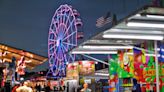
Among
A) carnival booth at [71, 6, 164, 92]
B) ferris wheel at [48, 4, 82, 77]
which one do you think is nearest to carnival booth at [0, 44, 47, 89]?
ferris wheel at [48, 4, 82, 77]

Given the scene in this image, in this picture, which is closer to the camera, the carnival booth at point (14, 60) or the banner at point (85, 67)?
the banner at point (85, 67)

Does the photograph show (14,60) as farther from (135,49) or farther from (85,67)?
(135,49)

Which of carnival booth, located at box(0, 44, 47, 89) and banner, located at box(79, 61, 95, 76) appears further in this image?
carnival booth, located at box(0, 44, 47, 89)

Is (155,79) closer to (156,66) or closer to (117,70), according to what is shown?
(156,66)

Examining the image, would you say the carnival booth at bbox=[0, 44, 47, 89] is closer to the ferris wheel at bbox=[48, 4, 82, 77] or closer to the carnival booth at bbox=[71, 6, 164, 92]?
the ferris wheel at bbox=[48, 4, 82, 77]

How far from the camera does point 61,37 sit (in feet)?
87.4

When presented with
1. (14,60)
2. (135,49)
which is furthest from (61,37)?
(135,49)

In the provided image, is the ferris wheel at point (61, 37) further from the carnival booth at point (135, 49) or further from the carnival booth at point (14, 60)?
the carnival booth at point (135, 49)

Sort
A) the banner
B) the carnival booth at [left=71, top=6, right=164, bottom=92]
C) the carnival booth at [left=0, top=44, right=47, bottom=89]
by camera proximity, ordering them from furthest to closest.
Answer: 1. the carnival booth at [left=0, top=44, right=47, bottom=89]
2. the banner
3. the carnival booth at [left=71, top=6, right=164, bottom=92]

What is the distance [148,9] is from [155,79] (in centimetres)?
359

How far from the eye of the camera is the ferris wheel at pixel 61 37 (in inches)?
978

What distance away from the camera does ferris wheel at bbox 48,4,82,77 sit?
81.5 feet

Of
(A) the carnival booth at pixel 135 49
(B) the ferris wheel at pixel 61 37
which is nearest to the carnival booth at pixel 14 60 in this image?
(B) the ferris wheel at pixel 61 37

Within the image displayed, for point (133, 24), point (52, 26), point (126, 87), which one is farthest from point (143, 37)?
point (52, 26)
